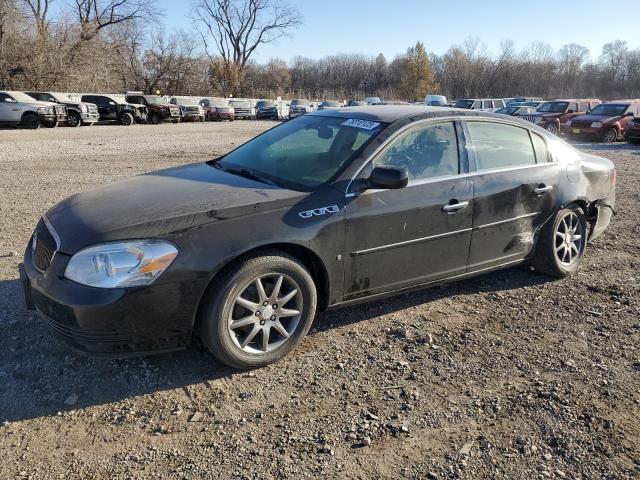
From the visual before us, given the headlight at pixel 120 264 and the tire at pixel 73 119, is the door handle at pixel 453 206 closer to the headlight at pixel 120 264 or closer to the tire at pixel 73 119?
the headlight at pixel 120 264

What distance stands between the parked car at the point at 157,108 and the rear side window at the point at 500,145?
3274 centimetres

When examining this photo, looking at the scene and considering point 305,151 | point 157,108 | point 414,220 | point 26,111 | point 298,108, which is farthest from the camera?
point 298,108

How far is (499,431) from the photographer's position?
2.87 metres

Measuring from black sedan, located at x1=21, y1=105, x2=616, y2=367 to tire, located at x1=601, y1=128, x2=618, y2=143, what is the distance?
59.5 feet

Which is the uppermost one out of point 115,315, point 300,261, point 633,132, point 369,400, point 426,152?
point 426,152

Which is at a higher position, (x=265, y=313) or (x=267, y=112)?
(x=267, y=112)

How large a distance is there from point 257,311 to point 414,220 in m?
1.36

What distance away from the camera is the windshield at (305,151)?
385cm

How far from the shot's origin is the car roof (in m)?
4.17

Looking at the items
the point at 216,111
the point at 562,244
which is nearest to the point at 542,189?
the point at 562,244

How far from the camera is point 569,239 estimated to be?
512 cm

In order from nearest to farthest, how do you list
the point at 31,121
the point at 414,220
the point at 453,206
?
1. the point at 414,220
2. the point at 453,206
3. the point at 31,121

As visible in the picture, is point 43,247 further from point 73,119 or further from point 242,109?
point 242,109

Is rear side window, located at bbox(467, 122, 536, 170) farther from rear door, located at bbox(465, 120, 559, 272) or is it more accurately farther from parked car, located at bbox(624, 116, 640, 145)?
parked car, located at bbox(624, 116, 640, 145)
